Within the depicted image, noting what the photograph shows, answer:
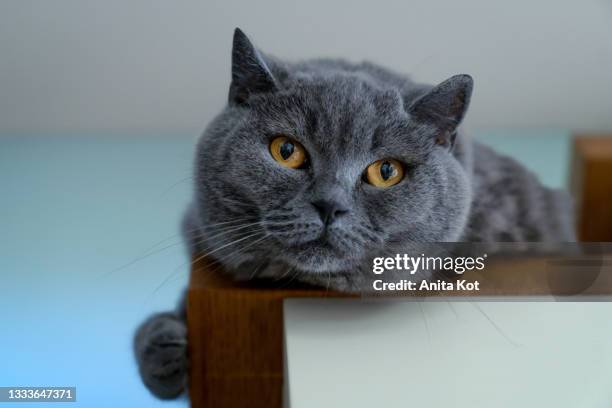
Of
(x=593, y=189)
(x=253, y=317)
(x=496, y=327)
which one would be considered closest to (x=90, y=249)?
(x=253, y=317)

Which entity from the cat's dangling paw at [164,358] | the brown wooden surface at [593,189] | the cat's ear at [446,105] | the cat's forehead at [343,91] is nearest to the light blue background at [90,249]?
the cat's dangling paw at [164,358]

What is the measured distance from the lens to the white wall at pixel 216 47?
1.14 metres

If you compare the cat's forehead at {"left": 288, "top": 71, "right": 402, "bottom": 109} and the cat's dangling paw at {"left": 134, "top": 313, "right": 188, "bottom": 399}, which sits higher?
the cat's forehead at {"left": 288, "top": 71, "right": 402, "bottom": 109}

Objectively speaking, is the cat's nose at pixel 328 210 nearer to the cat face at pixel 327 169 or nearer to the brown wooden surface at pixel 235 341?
the cat face at pixel 327 169

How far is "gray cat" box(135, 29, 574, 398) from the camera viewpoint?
2.68 ft

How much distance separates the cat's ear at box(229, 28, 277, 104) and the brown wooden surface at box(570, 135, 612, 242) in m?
0.67

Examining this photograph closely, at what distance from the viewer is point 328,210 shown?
787 millimetres

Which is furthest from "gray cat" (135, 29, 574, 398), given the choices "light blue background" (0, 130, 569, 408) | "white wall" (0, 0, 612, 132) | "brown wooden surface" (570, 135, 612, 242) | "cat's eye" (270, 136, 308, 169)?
"brown wooden surface" (570, 135, 612, 242)

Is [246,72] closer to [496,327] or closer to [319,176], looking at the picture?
[319,176]

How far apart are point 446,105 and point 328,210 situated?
195mm

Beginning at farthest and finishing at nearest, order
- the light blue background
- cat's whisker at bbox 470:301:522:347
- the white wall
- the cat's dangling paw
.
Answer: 1. the white wall
2. the light blue background
3. the cat's dangling paw
4. cat's whisker at bbox 470:301:522:347

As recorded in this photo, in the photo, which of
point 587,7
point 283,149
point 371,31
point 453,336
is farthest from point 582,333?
point 587,7

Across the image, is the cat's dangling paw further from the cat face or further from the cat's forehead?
the cat's forehead

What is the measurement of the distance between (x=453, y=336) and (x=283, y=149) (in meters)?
0.28
